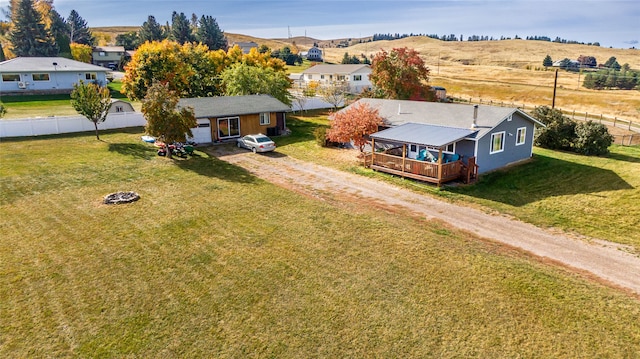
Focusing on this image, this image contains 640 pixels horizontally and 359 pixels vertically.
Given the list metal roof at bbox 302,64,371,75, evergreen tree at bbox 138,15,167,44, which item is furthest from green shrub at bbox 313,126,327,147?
evergreen tree at bbox 138,15,167,44

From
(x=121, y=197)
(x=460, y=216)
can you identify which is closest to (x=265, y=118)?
(x=121, y=197)

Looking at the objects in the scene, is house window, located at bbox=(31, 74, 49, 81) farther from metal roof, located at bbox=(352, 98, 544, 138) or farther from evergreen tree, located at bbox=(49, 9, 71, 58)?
metal roof, located at bbox=(352, 98, 544, 138)

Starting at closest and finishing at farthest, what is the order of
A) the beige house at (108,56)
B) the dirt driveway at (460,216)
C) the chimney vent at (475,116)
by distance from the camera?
the dirt driveway at (460,216) < the chimney vent at (475,116) < the beige house at (108,56)

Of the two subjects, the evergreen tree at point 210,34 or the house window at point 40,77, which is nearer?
the house window at point 40,77

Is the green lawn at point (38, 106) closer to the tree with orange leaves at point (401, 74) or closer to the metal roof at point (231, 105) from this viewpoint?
the metal roof at point (231, 105)

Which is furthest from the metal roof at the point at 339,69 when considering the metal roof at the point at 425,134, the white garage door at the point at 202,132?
the metal roof at the point at 425,134

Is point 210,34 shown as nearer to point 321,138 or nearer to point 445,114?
point 321,138
